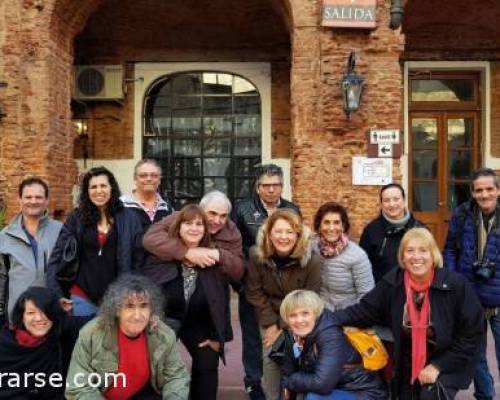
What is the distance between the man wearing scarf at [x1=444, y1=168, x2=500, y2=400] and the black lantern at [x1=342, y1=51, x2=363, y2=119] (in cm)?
336

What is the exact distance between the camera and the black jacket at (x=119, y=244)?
4.49m

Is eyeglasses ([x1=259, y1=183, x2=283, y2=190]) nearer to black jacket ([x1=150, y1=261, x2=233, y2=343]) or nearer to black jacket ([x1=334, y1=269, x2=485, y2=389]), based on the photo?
black jacket ([x1=150, y1=261, x2=233, y2=343])

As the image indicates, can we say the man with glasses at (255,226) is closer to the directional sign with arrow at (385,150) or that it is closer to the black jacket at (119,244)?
the black jacket at (119,244)

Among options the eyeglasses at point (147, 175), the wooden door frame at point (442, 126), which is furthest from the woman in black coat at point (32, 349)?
the wooden door frame at point (442, 126)

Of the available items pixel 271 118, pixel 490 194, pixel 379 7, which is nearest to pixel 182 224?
pixel 490 194

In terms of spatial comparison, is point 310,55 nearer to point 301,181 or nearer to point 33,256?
point 301,181

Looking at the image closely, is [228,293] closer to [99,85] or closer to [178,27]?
[99,85]

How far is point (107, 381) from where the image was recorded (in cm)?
389

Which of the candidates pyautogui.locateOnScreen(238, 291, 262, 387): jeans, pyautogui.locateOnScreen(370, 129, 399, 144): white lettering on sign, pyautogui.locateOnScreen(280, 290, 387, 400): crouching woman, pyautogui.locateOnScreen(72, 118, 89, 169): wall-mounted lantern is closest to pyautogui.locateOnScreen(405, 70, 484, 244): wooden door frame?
pyautogui.locateOnScreen(370, 129, 399, 144): white lettering on sign

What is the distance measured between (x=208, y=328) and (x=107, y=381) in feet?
2.91

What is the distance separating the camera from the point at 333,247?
467cm

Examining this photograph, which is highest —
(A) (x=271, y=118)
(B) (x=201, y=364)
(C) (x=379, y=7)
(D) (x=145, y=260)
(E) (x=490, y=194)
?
(C) (x=379, y=7)

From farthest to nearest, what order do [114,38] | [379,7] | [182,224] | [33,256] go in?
[114,38] → [379,7] → [33,256] → [182,224]

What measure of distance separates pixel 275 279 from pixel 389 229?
106 centimetres
